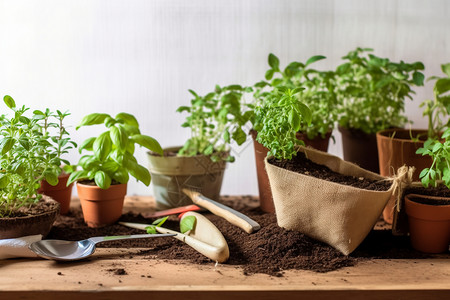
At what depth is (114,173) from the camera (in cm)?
138

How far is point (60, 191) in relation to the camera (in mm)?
1482

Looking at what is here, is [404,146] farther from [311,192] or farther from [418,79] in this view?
[311,192]

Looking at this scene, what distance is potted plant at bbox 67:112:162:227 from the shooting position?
1320 millimetres

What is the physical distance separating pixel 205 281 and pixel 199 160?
56cm

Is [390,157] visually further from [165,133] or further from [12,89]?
[12,89]

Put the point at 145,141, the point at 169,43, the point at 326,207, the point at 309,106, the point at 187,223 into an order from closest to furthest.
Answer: the point at 326,207 → the point at 187,223 → the point at 145,141 → the point at 309,106 → the point at 169,43

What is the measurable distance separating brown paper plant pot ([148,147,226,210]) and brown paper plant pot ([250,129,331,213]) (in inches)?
5.2

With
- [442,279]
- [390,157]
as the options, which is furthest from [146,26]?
[442,279]

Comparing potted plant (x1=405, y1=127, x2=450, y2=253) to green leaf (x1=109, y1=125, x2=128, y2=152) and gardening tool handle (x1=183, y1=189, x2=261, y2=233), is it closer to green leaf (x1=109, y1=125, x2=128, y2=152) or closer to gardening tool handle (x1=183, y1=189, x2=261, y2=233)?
gardening tool handle (x1=183, y1=189, x2=261, y2=233)

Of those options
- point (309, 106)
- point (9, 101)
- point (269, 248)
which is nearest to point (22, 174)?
point (9, 101)

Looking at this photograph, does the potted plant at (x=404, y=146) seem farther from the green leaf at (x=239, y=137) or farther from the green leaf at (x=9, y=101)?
the green leaf at (x=9, y=101)

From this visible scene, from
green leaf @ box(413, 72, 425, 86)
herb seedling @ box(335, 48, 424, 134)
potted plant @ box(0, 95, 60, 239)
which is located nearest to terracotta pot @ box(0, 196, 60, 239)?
potted plant @ box(0, 95, 60, 239)

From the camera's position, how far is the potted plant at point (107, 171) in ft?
4.33

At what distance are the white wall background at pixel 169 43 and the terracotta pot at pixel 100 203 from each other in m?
0.43
